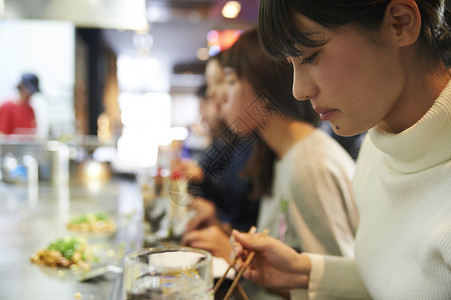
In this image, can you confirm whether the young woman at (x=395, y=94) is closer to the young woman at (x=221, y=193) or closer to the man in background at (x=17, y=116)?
the young woman at (x=221, y=193)

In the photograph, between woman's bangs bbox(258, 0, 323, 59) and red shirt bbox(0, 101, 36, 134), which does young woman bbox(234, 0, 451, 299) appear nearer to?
woman's bangs bbox(258, 0, 323, 59)

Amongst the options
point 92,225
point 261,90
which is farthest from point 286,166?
point 92,225

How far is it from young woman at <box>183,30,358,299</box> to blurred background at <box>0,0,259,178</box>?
92cm

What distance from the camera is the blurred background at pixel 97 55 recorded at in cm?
234

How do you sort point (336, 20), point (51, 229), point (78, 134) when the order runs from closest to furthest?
point (336, 20) → point (51, 229) → point (78, 134)

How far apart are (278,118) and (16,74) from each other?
5.24 meters

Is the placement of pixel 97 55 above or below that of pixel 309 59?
above

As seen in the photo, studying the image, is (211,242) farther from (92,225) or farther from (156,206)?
(92,225)

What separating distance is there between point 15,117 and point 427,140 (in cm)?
422

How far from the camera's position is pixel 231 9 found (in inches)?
191

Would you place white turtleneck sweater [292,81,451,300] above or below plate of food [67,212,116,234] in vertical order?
above

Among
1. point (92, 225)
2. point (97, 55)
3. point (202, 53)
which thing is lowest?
point (92, 225)

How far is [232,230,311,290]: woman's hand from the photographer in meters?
0.94

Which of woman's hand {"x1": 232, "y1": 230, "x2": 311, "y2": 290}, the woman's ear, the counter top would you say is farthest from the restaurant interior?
the woman's ear
